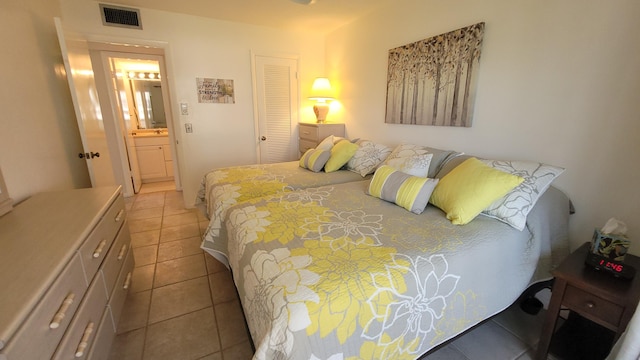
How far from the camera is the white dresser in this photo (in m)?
0.78

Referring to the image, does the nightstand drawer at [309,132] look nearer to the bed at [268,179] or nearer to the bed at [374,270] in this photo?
the bed at [268,179]

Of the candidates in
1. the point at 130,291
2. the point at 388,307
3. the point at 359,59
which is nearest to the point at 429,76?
the point at 359,59

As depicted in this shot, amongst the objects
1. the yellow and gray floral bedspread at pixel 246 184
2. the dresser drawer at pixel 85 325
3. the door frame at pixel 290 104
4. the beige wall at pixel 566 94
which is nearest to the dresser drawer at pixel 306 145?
the door frame at pixel 290 104

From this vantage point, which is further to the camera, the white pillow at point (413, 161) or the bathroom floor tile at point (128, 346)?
the white pillow at point (413, 161)

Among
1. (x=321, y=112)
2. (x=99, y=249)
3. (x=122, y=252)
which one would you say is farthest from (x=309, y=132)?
(x=99, y=249)

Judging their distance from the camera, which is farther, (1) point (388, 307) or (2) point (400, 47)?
(2) point (400, 47)

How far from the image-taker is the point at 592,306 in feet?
4.01

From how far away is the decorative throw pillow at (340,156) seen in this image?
280 centimetres

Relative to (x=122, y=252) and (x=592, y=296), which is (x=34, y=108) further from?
(x=592, y=296)

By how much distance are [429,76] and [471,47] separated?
1.34ft

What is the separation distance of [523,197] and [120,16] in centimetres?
425

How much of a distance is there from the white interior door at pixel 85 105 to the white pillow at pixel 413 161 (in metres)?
2.65

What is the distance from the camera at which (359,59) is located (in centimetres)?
342

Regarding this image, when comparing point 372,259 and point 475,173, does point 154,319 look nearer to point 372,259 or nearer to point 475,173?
point 372,259
